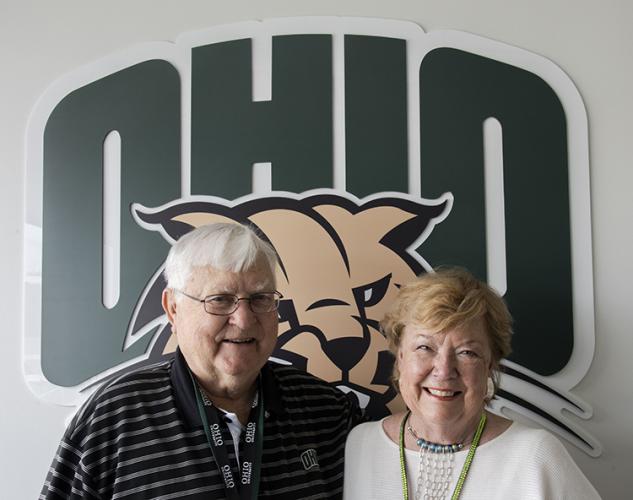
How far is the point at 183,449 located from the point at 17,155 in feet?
4.38

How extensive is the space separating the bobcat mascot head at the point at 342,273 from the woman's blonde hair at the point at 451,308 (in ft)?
1.34

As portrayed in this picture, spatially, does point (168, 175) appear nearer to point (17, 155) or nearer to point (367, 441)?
point (17, 155)

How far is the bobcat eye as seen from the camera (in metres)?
2.16

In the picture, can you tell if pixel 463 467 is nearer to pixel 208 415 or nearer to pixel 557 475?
pixel 557 475

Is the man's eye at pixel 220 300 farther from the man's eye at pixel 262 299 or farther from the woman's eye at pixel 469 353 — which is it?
the woman's eye at pixel 469 353

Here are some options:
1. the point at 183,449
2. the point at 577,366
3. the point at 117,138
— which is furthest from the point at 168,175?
the point at 577,366

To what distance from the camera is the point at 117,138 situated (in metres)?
2.29

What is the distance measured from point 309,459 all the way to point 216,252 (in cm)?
65

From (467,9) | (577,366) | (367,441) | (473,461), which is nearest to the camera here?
(473,461)

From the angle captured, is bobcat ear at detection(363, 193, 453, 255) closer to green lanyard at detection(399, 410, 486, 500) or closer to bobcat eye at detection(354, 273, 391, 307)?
bobcat eye at detection(354, 273, 391, 307)

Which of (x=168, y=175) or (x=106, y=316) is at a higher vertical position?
(x=168, y=175)

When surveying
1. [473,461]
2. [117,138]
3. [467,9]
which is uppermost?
[467,9]

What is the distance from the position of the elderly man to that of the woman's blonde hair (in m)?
0.37

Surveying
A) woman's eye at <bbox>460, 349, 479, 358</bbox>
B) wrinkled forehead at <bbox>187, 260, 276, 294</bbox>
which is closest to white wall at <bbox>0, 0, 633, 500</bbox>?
woman's eye at <bbox>460, 349, 479, 358</bbox>
